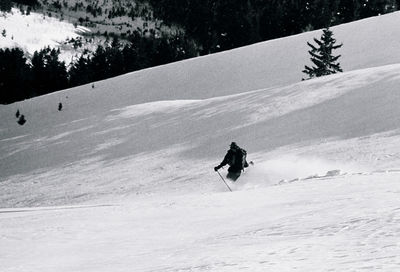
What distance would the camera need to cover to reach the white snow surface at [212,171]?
A: 19.3 feet

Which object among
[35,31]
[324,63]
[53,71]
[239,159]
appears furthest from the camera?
[35,31]

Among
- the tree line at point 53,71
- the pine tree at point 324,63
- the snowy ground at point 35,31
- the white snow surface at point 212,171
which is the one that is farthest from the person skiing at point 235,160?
the snowy ground at point 35,31

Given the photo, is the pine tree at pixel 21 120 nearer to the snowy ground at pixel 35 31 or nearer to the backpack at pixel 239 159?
the backpack at pixel 239 159

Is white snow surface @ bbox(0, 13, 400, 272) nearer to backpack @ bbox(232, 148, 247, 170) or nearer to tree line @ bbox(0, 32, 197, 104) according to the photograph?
backpack @ bbox(232, 148, 247, 170)

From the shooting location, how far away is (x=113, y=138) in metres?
27.7

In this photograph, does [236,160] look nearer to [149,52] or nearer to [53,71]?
[53,71]

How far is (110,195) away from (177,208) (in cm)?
758

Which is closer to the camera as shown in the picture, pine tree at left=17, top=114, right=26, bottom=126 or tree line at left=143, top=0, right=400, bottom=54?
pine tree at left=17, top=114, right=26, bottom=126

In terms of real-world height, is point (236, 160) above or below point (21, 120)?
below

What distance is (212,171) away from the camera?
17750 mm

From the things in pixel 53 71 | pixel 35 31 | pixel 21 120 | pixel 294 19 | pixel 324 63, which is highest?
pixel 35 31

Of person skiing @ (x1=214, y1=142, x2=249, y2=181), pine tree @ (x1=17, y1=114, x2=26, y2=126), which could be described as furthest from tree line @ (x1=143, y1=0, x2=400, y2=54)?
person skiing @ (x1=214, y1=142, x2=249, y2=181)

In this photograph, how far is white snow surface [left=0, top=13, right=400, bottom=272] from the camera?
19.3 ft

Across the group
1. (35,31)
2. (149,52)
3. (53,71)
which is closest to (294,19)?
(149,52)
